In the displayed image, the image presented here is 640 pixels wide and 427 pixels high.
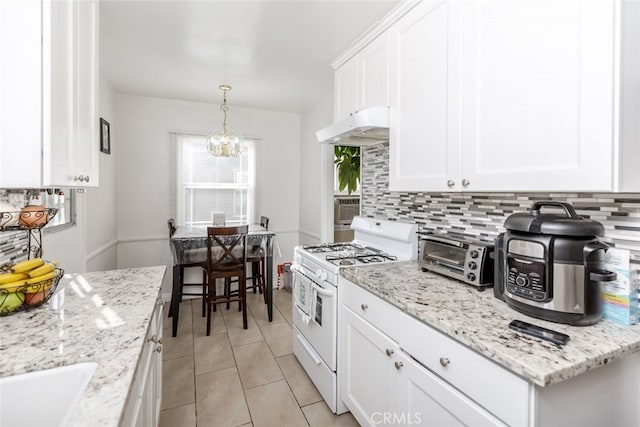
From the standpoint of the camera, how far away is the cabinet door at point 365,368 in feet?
4.55

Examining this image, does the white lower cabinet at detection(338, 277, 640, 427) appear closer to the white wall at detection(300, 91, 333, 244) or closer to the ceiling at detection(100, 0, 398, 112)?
Answer: the ceiling at detection(100, 0, 398, 112)

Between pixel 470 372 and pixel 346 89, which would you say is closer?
pixel 470 372

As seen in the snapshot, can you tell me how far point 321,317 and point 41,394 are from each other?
1384mm

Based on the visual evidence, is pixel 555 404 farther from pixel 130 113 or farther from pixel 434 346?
pixel 130 113

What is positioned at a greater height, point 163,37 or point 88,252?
point 163,37

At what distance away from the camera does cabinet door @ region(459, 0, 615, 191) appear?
931 mm

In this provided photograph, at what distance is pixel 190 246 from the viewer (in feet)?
10.1

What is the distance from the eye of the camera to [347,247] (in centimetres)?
244

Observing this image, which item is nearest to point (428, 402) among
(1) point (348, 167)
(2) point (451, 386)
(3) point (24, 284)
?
(2) point (451, 386)

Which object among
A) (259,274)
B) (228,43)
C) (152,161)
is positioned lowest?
(259,274)

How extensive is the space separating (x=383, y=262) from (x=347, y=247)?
0.56 meters

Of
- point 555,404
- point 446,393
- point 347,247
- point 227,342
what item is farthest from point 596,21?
point 227,342

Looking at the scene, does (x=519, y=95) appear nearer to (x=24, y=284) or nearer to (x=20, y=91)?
(x=20, y=91)

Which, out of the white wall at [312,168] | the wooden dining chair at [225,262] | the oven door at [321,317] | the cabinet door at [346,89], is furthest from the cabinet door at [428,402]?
the white wall at [312,168]
